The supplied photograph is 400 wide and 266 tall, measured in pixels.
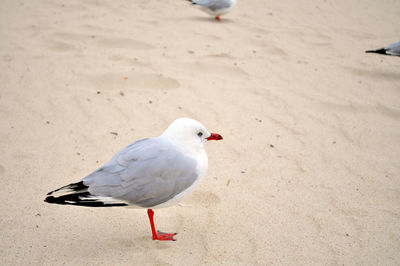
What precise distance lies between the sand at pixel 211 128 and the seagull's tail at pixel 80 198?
363mm

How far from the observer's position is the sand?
7.38 feet

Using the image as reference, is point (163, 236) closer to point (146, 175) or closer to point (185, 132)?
point (146, 175)

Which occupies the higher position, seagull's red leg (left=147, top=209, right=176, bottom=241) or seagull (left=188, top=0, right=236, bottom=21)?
seagull (left=188, top=0, right=236, bottom=21)

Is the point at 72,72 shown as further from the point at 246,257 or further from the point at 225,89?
the point at 246,257

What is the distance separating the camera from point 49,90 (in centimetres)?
401

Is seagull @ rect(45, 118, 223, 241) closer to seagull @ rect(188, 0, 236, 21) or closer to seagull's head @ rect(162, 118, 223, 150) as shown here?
seagull's head @ rect(162, 118, 223, 150)

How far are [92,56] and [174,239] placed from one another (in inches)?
137

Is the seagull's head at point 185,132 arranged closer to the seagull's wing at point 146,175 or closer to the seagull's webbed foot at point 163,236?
the seagull's wing at point 146,175

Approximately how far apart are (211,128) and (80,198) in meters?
1.95

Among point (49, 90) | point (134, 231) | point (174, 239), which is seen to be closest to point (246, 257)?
point (174, 239)

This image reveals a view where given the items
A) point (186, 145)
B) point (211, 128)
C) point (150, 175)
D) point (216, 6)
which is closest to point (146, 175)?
point (150, 175)

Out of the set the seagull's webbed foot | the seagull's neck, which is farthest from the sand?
the seagull's neck

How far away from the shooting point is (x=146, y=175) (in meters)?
2.05

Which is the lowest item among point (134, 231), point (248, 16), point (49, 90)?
point (134, 231)
